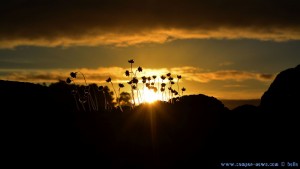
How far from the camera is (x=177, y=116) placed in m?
16.8

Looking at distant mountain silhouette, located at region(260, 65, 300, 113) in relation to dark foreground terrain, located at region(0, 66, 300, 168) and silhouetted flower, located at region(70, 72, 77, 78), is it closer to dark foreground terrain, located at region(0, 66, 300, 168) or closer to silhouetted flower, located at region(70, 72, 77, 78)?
dark foreground terrain, located at region(0, 66, 300, 168)

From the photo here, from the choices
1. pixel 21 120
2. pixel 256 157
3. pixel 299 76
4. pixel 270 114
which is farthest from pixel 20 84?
pixel 299 76

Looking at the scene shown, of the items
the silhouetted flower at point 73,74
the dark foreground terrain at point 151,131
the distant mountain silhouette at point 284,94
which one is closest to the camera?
the dark foreground terrain at point 151,131

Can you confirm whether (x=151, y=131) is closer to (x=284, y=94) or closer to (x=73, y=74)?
(x=73, y=74)

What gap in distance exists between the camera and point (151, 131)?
1561cm

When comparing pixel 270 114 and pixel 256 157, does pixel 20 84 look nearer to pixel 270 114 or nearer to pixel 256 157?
pixel 256 157

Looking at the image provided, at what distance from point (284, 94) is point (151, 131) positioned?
22.6ft

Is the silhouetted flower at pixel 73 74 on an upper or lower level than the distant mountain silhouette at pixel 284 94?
upper

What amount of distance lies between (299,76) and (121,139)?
28.6 ft

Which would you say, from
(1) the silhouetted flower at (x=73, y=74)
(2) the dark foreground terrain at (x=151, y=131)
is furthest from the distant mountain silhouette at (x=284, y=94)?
(1) the silhouetted flower at (x=73, y=74)

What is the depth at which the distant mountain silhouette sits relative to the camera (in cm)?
1836

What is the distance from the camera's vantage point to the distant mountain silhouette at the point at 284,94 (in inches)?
723

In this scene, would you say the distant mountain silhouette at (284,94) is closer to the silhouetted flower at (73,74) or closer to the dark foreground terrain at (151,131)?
the dark foreground terrain at (151,131)

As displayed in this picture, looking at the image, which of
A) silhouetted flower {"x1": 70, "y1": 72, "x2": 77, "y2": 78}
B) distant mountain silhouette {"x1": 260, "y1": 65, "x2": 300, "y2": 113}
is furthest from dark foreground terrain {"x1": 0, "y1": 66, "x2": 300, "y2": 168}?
silhouetted flower {"x1": 70, "y1": 72, "x2": 77, "y2": 78}
